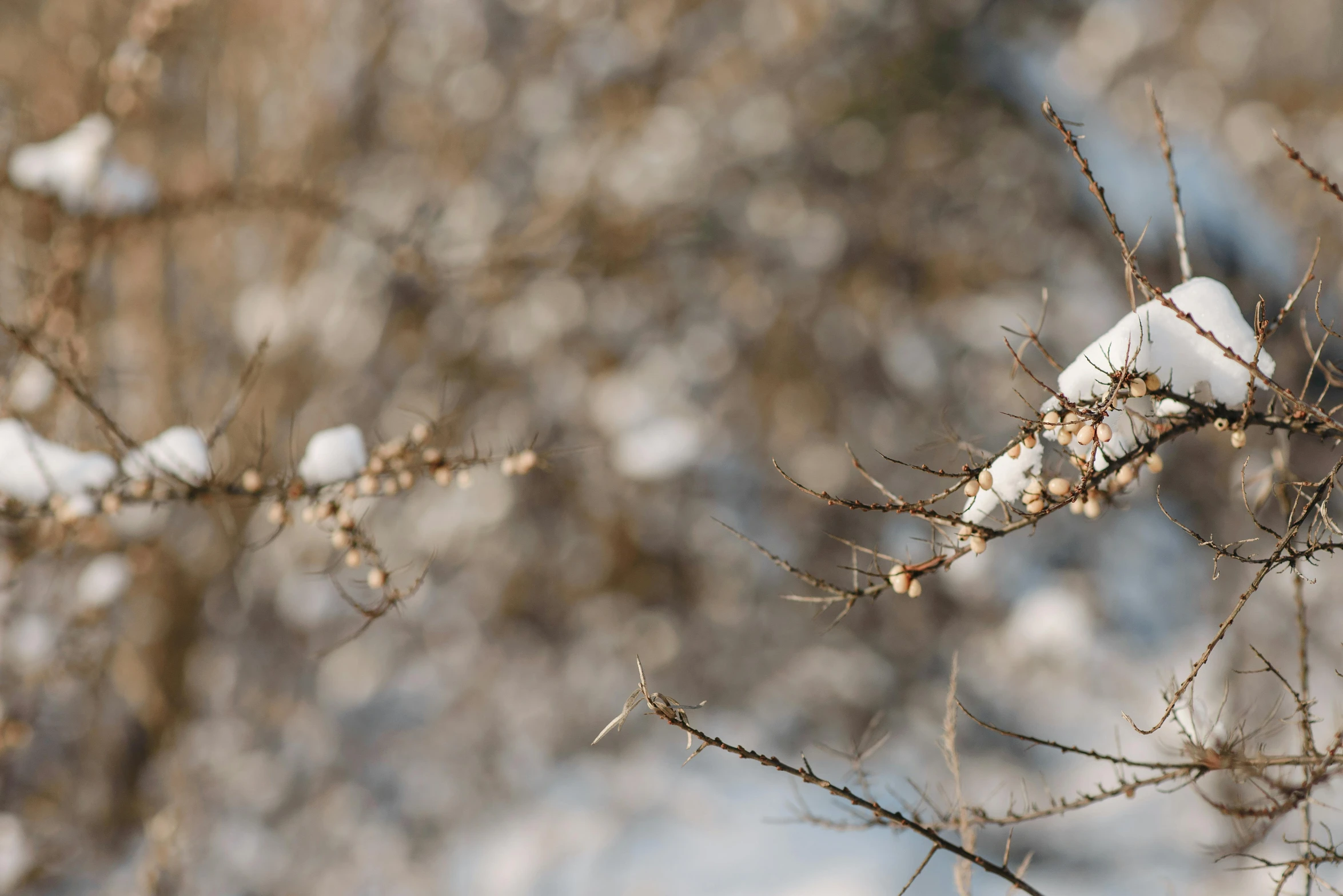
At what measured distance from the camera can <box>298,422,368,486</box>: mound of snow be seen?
1755 mm

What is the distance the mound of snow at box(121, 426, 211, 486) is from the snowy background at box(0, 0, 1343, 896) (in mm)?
2553

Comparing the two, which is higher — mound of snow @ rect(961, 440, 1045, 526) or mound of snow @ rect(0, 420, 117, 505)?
mound of snow @ rect(961, 440, 1045, 526)

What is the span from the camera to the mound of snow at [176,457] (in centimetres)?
180

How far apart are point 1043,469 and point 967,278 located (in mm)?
3866

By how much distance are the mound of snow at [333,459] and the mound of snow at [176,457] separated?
0.24 m

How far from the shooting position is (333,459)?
177 cm

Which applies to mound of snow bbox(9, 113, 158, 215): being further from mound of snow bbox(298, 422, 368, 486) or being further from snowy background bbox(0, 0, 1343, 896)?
mound of snow bbox(298, 422, 368, 486)

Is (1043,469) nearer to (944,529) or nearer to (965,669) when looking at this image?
(944,529)

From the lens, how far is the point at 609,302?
17.3ft

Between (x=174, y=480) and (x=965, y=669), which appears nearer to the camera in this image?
(x=174, y=480)

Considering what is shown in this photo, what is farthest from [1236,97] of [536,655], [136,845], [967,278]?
[136,845]

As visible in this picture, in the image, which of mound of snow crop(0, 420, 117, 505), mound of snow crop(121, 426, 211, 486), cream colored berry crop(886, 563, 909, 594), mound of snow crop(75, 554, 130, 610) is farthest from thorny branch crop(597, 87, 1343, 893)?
mound of snow crop(75, 554, 130, 610)

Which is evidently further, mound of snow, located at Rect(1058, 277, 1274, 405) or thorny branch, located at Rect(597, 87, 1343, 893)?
mound of snow, located at Rect(1058, 277, 1274, 405)

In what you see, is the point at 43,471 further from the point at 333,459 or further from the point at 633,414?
the point at 633,414
